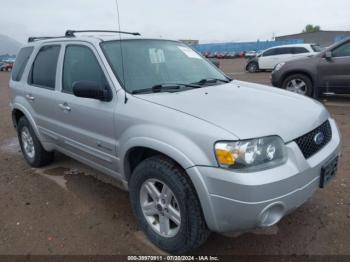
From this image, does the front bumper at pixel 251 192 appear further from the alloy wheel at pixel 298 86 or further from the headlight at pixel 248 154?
the alloy wheel at pixel 298 86

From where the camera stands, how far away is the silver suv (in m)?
2.38

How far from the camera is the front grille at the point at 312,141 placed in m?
2.66

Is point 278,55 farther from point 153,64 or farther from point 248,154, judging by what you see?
point 248,154

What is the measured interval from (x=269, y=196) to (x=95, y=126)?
1842 millimetres

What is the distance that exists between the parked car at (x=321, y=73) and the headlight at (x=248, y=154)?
261 inches

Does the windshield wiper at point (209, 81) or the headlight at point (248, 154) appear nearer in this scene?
the headlight at point (248, 154)

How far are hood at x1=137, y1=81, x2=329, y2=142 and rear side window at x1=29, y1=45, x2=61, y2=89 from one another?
68.2 inches

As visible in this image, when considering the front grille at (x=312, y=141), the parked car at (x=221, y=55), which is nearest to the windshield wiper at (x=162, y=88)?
the front grille at (x=312, y=141)

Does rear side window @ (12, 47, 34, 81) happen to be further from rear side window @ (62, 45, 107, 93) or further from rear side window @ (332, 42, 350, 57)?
rear side window @ (332, 42, 350, 57)

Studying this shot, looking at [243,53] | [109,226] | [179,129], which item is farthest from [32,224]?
[243,53]

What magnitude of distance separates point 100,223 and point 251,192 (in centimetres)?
182

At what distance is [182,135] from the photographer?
2553mm

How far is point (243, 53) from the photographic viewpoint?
46.1m

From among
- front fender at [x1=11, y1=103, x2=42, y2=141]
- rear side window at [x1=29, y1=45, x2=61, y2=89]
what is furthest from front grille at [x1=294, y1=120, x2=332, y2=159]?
front fender at [x1=11, y1=103, x2=42, y2=141]
